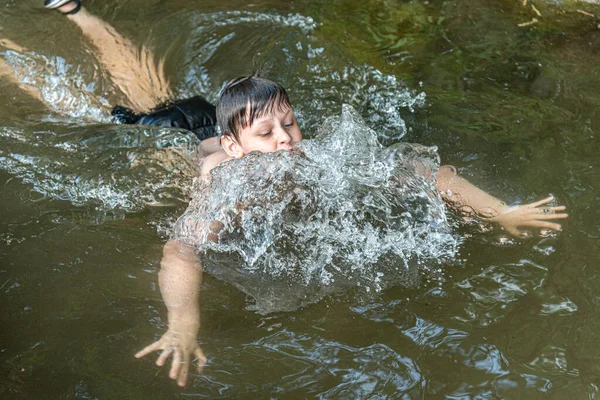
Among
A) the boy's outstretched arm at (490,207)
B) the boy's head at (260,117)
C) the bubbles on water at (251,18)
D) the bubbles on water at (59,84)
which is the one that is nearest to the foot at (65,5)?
the bubbles on water at (59,84)

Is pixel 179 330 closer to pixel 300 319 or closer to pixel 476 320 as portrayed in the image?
pixel 300 319

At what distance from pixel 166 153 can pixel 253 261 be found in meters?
1.11

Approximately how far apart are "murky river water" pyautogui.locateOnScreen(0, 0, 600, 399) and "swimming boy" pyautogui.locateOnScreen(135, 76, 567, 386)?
60 millimetres

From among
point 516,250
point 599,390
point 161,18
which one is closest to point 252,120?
point 516,250

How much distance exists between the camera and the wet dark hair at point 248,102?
131 inches

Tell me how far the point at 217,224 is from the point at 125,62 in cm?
208

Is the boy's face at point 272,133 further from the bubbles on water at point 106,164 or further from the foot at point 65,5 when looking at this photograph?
the foot at point 65,5

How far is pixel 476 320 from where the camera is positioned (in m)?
2.53

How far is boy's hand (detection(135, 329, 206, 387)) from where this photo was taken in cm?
243

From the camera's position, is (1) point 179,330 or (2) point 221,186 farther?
(2) point 221,186

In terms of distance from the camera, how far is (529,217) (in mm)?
3031

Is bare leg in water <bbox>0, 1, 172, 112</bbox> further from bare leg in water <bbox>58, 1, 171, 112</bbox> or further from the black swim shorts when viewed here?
the black swim shorts

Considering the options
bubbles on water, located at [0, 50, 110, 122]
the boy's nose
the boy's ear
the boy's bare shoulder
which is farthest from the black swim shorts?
the boy's nose

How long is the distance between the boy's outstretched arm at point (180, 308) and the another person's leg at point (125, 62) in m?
1.83
